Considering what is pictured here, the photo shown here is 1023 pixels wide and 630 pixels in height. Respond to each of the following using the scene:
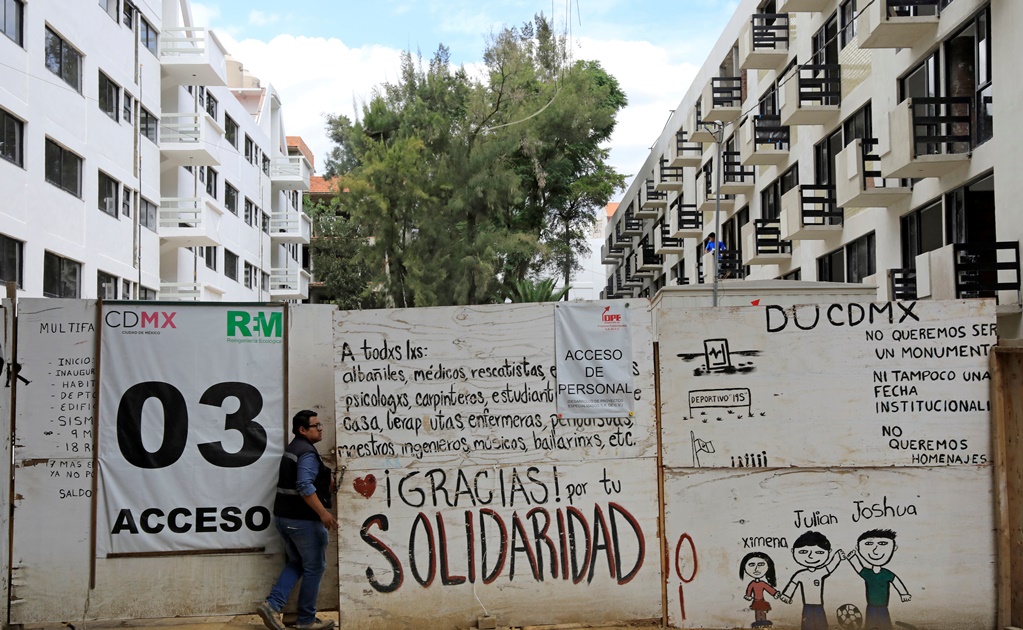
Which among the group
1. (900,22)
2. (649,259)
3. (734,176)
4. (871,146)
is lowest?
(871,146)

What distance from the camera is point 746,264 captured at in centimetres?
3397

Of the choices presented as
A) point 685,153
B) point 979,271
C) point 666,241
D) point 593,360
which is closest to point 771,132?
point 979,271

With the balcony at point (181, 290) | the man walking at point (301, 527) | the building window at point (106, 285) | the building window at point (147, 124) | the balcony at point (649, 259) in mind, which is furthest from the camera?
the balcony at point (649, 259)

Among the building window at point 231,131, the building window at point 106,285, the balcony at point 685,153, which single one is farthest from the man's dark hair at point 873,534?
the building window at point 231,131

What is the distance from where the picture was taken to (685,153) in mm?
46500

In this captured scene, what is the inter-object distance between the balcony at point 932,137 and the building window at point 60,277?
19689mm

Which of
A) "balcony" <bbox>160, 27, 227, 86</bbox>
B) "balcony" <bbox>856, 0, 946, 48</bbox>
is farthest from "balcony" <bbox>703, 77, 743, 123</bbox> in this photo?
"balcony" <bbox>160, 27, 227, 86</bbox>

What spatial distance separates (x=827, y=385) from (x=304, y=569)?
417 centimetres

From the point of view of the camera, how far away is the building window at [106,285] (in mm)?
28797

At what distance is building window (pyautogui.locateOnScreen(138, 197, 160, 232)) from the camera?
33.6 metres

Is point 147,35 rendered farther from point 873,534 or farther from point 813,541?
point 873,534

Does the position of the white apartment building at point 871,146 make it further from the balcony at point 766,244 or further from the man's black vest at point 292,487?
the man's black vest at point 292,487

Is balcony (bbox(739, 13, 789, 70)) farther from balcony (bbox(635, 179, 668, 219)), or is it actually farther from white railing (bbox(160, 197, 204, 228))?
white railing (bbox(160, 197, 204, 228))

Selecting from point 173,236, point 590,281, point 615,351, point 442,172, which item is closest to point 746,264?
point 442,172
